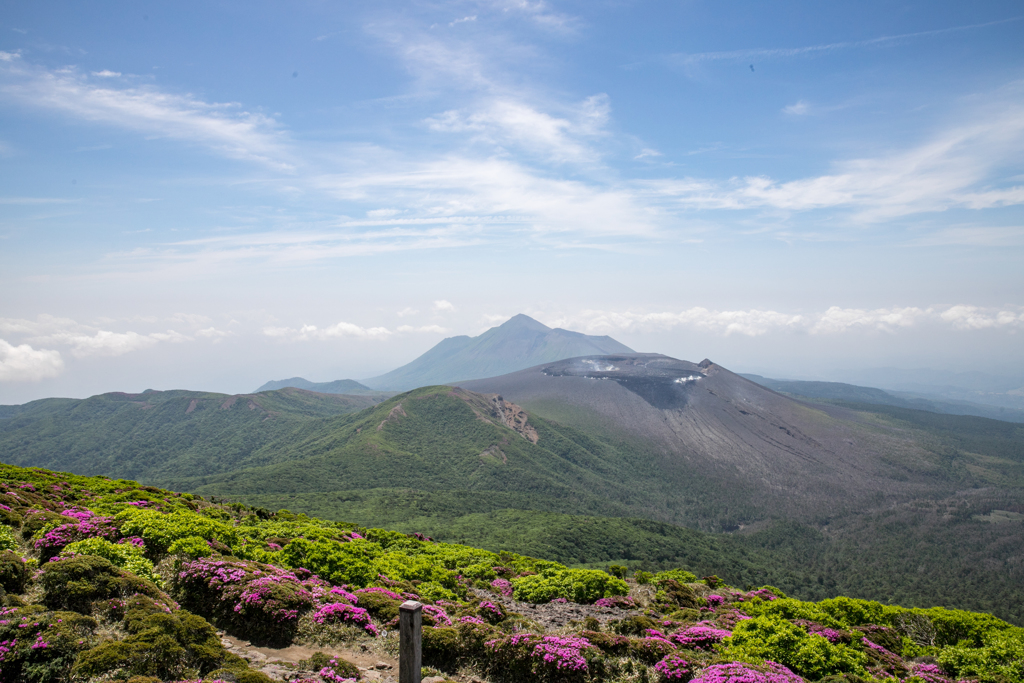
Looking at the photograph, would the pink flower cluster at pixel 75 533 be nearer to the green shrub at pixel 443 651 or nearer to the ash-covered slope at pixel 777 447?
the green shrub at pixel 443 651

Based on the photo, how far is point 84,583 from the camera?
12242mm

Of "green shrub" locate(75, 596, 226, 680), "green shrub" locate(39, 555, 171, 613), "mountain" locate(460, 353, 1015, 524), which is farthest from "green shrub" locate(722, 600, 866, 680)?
"mountain" locate(460, 353, 1015, 524)

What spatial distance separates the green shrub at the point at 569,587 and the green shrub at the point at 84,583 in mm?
17554

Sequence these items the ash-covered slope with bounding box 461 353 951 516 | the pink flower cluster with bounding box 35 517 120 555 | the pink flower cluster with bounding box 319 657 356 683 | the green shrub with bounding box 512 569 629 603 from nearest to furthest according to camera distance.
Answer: the pink flower cluster with bounding box 319 657 356 683
the pink flower cluster with bounding box 35 517 120 555
the green shrub with bounding box 512 569 629 603
the ash-covered slope with bounding box 461 353 951 516

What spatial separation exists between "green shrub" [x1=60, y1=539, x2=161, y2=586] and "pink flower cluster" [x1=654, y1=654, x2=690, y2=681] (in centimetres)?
1553

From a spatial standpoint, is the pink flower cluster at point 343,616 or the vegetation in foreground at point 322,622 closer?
the vegetation in foreground at point 322,622

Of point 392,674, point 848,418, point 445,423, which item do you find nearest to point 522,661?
point 392,674

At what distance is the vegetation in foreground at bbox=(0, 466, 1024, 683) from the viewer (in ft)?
34.2

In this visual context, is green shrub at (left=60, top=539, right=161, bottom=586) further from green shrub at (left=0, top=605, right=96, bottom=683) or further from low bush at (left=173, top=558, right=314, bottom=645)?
green shrub at (left=0, top=605, right=96, bottom=683)

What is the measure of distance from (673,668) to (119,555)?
675 inches

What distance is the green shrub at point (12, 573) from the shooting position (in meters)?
12.0

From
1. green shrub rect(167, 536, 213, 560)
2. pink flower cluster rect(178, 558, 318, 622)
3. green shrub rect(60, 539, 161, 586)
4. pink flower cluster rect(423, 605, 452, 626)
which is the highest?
green shrub rect(60, 539, 161, 586)

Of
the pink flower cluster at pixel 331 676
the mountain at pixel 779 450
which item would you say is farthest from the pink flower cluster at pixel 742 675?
the mountain at pixel 779 450

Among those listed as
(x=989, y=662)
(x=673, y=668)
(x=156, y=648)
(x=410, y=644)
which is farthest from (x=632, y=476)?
(x=410, y=644)
